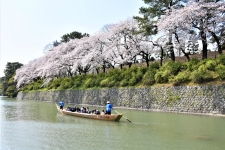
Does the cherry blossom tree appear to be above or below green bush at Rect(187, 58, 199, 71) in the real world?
above

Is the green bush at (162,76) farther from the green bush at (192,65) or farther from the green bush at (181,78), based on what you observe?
the green bush at (192,65)

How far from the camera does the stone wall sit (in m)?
19.5

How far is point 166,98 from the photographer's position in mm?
23125

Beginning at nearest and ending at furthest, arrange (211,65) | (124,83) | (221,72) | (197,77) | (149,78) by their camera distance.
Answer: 1. (221,72)
2. (197,77)
3. (211,65)
4. (149,78)
5. (124,83)

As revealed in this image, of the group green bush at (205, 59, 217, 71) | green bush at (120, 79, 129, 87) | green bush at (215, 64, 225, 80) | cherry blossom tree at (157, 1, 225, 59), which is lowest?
green bush at (120, 79, 129, 87)

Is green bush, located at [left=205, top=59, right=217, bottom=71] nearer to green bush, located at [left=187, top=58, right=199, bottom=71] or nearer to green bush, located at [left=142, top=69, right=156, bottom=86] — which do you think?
green bush, located at [left=187, top=58, right=199, bottom=71]

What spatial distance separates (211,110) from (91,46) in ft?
76.2

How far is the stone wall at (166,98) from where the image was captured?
64.1ft

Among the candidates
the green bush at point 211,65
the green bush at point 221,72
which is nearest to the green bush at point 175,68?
the green bush at point 211,65

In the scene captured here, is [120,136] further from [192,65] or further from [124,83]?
[124,83]

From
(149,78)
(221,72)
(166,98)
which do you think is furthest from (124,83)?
(221,72)

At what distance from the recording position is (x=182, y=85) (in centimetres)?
2241

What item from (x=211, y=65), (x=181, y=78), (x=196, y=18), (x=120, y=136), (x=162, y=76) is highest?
(x=196, y=18)

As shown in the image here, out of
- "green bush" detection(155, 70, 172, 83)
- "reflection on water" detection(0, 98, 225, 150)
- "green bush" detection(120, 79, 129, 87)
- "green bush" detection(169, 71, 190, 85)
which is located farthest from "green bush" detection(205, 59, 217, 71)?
"green bush" detection(120, 79, 129, 87)
